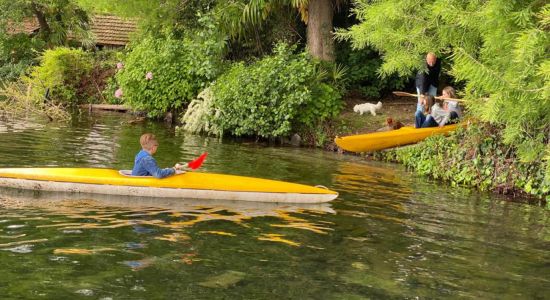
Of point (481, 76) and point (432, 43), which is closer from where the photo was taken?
point (481, 76)

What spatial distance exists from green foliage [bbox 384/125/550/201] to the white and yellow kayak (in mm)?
4357

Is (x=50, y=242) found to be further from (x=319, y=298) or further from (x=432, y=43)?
(x=432, y=43)

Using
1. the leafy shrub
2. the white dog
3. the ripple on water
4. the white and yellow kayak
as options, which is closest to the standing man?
the white dog

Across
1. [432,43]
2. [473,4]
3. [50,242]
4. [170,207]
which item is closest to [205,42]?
[432,43]

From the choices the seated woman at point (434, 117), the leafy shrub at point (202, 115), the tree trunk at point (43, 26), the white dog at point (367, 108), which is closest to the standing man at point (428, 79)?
the seated woman at point (434, 117)

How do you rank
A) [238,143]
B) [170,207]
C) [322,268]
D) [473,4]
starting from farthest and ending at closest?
[238,143] → [473,4] → [170,207] → [322,268]

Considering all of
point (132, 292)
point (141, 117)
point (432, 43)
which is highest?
point (432, 43)

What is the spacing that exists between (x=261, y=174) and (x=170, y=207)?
3.88 metres

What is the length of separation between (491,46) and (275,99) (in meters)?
7.60

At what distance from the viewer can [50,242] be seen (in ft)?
29.9

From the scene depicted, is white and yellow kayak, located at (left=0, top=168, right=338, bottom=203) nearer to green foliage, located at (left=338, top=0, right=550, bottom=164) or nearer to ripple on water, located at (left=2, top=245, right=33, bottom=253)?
ripple on water, located at (left=2, top=245, right=33, bottom=253)

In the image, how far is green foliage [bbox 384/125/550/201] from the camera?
14844mm

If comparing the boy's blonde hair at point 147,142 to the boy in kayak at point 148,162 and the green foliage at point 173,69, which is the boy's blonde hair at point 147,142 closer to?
the boy in kayak at point 148,162

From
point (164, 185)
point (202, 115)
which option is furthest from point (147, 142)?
point (202, 115)
